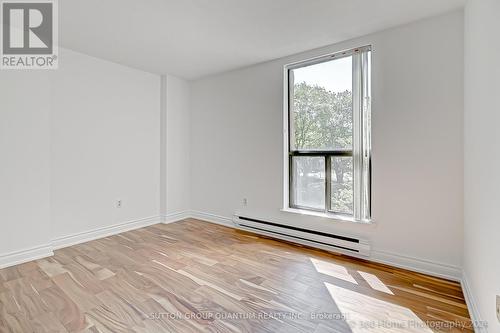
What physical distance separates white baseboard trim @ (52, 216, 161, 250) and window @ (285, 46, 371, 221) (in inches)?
92.4

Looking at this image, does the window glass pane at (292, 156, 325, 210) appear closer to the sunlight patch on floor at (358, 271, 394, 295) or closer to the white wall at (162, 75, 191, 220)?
the sunlight patch on floor at (358, 271, 394, 295)

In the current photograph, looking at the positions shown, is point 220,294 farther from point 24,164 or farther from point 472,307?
point 24,164

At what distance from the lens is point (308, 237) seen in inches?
126

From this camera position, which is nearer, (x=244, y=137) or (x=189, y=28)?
(x=189, y=28)

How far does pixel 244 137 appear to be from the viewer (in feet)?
12.8

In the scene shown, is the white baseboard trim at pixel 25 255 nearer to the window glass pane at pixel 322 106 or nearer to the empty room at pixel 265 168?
the empty room at pixel 265 168

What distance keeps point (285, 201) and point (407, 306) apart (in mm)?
1827

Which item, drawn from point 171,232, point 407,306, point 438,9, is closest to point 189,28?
point 438,9

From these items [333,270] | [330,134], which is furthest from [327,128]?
[333,270]

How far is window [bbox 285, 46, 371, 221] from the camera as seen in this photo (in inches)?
111

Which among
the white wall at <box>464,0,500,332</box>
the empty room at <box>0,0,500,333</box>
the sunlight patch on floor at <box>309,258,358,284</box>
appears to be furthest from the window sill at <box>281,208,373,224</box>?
the white wall at <box>464,0,500,332</box>

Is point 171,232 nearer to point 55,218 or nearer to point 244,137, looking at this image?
point 55,218

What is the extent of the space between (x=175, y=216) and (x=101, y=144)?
1675 mm

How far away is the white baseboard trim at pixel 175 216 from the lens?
4.31 meters
